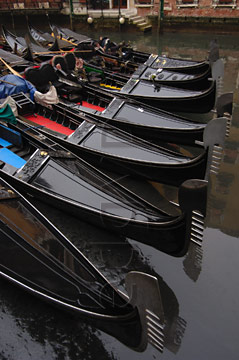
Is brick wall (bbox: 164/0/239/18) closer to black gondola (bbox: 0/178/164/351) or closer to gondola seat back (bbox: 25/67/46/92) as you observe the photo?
gondola seat back (bbox: 25/67/46/92)

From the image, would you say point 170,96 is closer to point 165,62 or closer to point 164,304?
point 165,62

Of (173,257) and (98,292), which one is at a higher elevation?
(98,292)

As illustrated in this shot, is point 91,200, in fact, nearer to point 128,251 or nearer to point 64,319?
point 128,251

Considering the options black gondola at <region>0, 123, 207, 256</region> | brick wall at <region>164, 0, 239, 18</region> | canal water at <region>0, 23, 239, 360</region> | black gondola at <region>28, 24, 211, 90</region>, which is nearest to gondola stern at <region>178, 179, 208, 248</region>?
black gondola at <region>0, 123, 207, 256</region>

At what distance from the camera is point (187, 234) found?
108 inches

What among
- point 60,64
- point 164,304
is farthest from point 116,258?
point 60,64

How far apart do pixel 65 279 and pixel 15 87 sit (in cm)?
362

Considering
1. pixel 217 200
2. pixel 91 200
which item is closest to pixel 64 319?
pixel 91 200

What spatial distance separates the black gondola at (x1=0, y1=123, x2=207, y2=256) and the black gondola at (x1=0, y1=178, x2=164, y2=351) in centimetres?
44

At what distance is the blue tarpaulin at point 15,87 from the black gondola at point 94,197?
1.26 metres

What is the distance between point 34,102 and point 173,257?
342 centimetres

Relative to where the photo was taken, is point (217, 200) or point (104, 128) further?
point (104, 128)

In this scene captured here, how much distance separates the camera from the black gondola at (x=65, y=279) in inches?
79.7

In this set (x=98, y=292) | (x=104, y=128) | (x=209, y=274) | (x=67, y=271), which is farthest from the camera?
(x=104, y=128)
